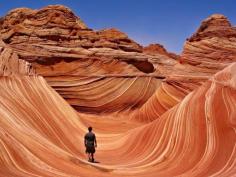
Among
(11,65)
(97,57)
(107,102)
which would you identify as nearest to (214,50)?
(107,102)

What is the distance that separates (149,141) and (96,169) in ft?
12.7

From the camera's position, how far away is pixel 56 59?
112 feet

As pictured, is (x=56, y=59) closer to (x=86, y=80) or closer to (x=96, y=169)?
(x=86, y=80)

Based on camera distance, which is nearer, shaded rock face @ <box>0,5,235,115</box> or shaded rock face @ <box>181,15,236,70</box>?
shaded rock face @ <box>181,15,236,70</box>

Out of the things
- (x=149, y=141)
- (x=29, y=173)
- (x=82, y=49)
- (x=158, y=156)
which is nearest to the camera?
(x=29, y=173)

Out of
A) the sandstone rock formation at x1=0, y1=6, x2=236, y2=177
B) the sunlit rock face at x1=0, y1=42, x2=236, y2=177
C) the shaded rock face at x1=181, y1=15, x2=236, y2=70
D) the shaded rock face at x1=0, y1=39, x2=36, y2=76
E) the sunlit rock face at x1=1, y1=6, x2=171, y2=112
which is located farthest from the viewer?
the sunlit rock face at x1=1, y1=6, x2=171, y2=112

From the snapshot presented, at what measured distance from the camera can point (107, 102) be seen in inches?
1291

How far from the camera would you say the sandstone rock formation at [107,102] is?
515 inches

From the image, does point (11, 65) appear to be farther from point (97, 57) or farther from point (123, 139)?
point (97, 57)

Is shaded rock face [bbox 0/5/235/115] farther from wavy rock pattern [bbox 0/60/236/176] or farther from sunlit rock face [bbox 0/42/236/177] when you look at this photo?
wavy rock pattern [bbox 0/60/236/176]

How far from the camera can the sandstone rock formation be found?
1307 cm

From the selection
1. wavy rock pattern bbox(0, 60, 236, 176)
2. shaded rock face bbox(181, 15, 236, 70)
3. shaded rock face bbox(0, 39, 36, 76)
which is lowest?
wavy rock pattern bbox(0, 60, 236, 176)

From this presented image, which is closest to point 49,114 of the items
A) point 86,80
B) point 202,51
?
point 202,51

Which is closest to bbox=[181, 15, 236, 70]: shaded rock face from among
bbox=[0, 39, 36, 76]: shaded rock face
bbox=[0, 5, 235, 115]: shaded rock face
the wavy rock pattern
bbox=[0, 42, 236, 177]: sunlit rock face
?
bbox=[0, 5, 235, 115]: shaded rock face
